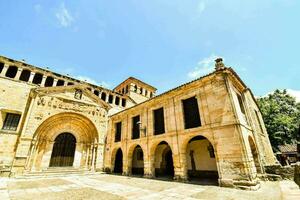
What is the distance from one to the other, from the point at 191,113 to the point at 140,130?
16.9 feet

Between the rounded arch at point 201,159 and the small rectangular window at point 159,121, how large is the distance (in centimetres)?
244

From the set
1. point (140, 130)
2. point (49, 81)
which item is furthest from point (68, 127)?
point (140, 130)

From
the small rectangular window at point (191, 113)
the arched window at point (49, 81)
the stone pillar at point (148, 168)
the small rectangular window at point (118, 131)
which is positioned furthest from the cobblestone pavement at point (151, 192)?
the arched window at point (49, 81)

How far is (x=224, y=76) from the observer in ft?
30.3

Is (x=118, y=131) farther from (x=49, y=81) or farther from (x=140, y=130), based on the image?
(x=49, y=81)

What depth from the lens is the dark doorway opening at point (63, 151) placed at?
559 inches

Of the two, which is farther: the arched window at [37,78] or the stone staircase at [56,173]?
the arched window at [37,78]

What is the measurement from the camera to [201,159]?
476 inches

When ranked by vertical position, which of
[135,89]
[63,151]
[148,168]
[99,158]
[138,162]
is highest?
[135,89]

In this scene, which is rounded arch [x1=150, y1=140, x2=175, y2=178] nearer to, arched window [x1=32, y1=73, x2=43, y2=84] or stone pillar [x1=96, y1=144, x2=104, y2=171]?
stone pillar [x1=96, y1=144, x2=104, y2=171]

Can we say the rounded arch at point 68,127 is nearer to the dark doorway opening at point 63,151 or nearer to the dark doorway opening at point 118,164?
the dark doorway opening at point 63,151

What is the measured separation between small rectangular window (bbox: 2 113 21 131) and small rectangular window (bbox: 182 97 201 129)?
601 inches

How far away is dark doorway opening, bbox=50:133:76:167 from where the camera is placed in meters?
14.2

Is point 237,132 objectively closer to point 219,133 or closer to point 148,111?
point 219,133
